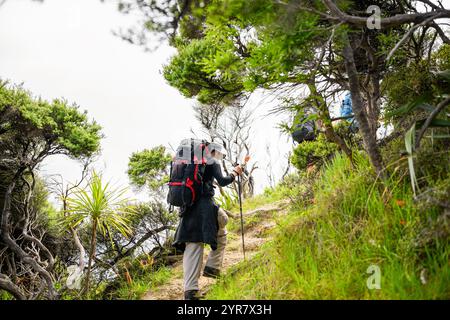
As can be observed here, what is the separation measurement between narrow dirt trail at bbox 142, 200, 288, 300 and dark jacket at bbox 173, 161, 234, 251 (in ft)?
3.16

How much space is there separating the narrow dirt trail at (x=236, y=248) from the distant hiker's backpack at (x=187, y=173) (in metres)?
1.44

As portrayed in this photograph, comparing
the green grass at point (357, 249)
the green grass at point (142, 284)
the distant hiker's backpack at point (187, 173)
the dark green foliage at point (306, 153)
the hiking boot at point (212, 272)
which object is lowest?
the green grass at point (142, 284)

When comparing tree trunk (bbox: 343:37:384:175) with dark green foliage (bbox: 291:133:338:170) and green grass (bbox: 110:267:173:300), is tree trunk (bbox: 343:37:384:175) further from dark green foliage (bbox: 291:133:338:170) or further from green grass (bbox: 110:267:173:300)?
dark green foliage (bbox: 291:133:338:170)

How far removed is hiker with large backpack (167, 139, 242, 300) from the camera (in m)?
4.21

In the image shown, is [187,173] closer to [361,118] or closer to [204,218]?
[204,218]

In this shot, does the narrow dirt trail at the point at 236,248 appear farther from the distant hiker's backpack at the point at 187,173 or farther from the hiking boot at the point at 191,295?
the distant hiker's backpack at the point at 187,173

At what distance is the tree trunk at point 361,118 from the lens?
348 cm

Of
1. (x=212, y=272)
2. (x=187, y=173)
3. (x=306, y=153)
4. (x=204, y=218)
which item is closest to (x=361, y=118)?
(x=187, y=173)

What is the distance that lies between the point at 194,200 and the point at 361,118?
7.03ft

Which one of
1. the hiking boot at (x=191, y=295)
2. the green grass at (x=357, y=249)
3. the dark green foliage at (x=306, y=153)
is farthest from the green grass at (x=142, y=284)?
the dark green foliage at (x=306, y=153)
